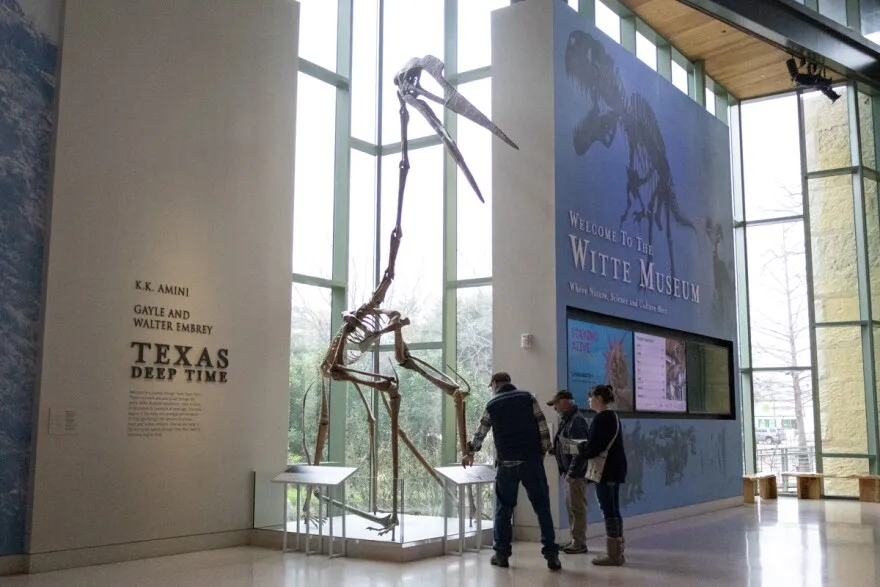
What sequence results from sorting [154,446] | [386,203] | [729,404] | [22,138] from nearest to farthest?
[22,138] → [154,446] → [386,203] → [729,404]

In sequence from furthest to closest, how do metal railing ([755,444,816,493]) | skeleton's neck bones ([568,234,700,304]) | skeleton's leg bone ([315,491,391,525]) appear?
1. metal railing ([755,444,816,493])
2. skeleton's neck bones ([568,234,700,304])
3. skeleton's leg bone ([315,491,391,525])

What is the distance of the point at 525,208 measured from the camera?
338 inches

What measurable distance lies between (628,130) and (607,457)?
4860 mm

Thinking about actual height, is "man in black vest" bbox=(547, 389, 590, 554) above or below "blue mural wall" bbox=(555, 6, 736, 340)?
below

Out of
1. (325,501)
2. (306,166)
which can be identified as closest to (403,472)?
(325,501)

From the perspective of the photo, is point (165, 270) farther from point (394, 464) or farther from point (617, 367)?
point (617, 367)

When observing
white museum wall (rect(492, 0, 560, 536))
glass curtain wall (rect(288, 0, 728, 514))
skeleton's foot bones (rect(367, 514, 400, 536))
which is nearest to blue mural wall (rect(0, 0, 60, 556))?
skeleton's foot bones (rect(367, 514, 400, 536))

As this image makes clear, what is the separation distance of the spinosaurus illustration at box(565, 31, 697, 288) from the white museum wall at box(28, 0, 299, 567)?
3.03 meters

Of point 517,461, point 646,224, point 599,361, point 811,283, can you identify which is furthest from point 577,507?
point 811,283

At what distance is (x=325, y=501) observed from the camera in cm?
745

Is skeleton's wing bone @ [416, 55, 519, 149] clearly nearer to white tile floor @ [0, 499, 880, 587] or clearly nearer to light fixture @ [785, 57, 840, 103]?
white tile floor @ [0, 499, 880, 587]

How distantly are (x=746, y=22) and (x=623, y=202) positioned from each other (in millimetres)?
3443

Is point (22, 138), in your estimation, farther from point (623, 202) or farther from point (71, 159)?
point (623, 202)

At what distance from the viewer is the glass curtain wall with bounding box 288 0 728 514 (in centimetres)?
995
